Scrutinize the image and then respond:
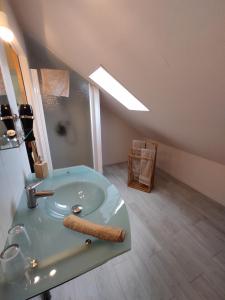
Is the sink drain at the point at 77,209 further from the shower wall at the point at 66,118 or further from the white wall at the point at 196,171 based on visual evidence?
Answer: the white wall at the point at 196,171

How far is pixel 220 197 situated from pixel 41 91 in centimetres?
275

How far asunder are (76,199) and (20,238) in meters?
0.42

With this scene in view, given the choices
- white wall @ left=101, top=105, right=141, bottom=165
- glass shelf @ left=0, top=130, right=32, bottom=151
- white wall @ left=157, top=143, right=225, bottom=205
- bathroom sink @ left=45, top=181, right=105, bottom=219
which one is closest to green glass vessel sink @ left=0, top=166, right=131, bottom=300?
bathroom sink @ left=45, top=181, right=105, bottom=219

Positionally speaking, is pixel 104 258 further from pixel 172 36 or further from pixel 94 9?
pixel 94 9

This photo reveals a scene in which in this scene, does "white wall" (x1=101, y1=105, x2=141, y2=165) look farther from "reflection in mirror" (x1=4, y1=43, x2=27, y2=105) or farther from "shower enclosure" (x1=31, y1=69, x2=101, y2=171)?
"reflection in mirror" (x1=4, y1=43, x2=27, y2=105)

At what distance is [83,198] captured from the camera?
40.0 inches

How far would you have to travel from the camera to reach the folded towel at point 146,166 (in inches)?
81.9

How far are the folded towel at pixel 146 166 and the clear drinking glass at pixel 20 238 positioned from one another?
1.74m

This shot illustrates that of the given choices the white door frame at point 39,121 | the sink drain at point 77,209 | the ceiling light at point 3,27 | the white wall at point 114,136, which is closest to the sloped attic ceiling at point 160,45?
the ceiling light at point 3,27

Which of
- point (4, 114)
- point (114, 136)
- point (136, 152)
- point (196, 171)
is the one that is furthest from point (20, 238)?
point (114, 136)

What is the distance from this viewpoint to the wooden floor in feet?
3.45

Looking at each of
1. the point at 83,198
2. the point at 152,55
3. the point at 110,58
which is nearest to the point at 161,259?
the point at 83,198

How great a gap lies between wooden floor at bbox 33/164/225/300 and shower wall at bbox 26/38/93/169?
3.71ft

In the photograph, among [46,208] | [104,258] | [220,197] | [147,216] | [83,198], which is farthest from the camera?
[220,197]
